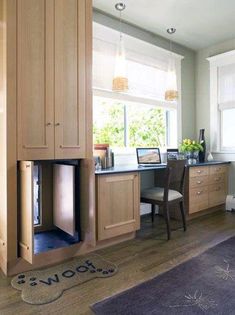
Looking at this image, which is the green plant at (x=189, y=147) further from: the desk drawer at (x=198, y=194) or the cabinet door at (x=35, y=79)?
the cabinet door at (x=35, y=79)

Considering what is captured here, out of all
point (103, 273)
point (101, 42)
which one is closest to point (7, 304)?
point (103, 273)

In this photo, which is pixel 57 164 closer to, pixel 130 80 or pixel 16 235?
pixel 16 235

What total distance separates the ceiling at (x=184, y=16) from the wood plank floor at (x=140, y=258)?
2.81m

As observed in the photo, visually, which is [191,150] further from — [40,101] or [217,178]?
[40,101]

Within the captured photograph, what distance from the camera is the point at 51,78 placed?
2.35 m

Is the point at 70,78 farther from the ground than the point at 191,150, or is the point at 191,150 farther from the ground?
the point at 70,78

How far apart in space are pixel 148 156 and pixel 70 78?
1855mm

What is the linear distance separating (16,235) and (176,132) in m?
3.18

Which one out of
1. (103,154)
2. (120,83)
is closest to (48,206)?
(103,154)

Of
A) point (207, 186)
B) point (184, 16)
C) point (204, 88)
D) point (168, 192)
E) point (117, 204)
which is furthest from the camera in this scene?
point (204, 88)

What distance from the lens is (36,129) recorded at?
229 centimetres

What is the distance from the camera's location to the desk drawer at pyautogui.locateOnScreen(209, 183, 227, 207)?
415 centimetres

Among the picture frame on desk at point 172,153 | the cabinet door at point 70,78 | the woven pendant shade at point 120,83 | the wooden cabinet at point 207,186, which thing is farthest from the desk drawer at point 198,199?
the cabinet door at point 70,78

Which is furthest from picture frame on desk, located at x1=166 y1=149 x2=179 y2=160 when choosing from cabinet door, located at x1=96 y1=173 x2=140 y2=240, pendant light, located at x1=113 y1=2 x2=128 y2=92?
pendant light, located at x1=113 y1=2 x2=128 y2=92
